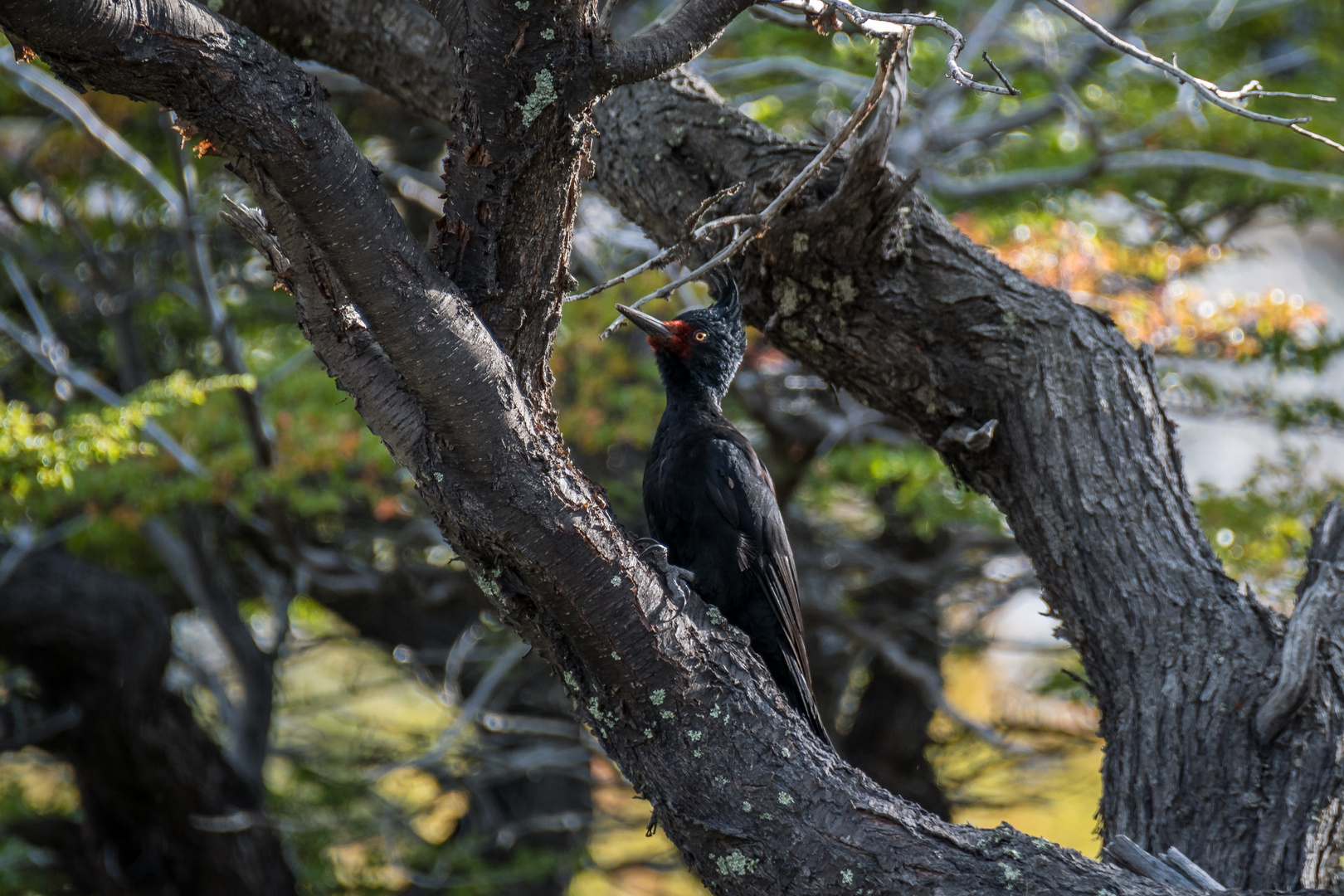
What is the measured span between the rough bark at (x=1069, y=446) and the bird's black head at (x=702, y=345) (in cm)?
20

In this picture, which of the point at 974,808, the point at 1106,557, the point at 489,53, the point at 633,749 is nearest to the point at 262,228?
the point at 489,53

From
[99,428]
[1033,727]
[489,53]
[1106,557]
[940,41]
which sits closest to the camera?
[489,53]

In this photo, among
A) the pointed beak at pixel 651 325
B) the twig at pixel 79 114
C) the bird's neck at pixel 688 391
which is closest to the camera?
the pointed beak at pixel 651 325

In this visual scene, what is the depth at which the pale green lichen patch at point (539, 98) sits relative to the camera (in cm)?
170

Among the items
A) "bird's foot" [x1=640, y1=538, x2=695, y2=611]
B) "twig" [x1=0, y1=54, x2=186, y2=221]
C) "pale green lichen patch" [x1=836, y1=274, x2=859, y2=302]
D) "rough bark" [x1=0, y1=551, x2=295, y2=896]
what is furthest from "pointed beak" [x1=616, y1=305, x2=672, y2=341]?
"rough bark" [x1=0, y1=551, x2=295, y2=896]

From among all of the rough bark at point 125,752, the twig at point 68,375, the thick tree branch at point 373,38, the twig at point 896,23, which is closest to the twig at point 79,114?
the twig at point 68,375

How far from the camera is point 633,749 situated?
1896 mm

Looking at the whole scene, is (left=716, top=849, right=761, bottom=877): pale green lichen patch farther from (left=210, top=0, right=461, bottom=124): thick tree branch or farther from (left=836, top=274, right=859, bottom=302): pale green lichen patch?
(left=210, top=0, right=461, bottom=124): thick tree branch

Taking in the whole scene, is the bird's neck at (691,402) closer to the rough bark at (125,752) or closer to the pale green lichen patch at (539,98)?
the pale green lichen patch at (539,98)

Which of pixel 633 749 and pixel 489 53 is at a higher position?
pixel 489 53

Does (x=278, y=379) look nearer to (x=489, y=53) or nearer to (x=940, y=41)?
(x=489, y=53)

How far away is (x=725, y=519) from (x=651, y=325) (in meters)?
0.63

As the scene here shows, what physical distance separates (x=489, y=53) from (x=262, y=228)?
49 cm

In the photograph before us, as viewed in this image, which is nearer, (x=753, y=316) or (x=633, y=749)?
(x=633, y=749)
